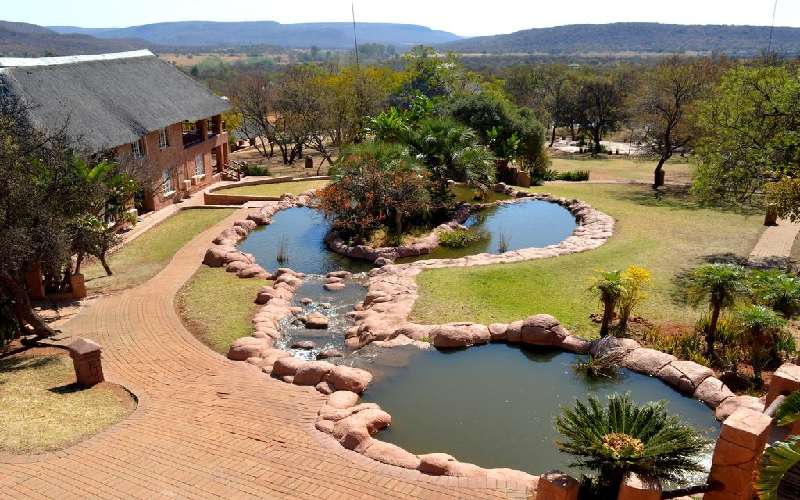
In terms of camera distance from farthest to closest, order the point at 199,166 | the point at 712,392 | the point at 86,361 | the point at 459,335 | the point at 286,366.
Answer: the point at 199,166
the point at 459,335
the point at 286,366
the point at 86,361
the point at 712,392

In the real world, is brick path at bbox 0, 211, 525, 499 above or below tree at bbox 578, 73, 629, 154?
below

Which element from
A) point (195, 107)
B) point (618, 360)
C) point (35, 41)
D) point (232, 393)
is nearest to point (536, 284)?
point (618, 360)

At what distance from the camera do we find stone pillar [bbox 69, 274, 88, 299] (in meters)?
18.8

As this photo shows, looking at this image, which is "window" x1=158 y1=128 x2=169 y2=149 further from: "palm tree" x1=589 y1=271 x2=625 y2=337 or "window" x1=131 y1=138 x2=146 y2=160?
"palm tree" x1=589 y1=271 x2=625 y2=337

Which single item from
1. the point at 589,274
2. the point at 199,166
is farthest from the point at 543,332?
the point at 199,166

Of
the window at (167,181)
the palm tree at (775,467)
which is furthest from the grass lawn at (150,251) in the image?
the palm tree at (775,467)

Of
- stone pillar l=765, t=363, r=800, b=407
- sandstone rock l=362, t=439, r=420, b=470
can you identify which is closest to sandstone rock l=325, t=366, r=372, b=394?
sandstone rock l=362, t=439, r=420, b=470

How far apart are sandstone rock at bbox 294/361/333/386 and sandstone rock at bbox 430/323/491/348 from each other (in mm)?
2951

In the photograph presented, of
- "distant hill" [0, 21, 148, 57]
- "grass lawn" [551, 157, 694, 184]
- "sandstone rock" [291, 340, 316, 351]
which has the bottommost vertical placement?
"sandstone rock" [291, 340, 316, 351]

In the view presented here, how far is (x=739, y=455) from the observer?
7.74 metres

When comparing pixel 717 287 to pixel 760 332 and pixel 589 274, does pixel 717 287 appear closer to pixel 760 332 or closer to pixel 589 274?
pixel 760 332

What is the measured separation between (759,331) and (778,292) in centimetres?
164

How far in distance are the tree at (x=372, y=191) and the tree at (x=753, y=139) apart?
10.5 meters

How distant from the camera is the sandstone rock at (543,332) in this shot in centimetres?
1467
